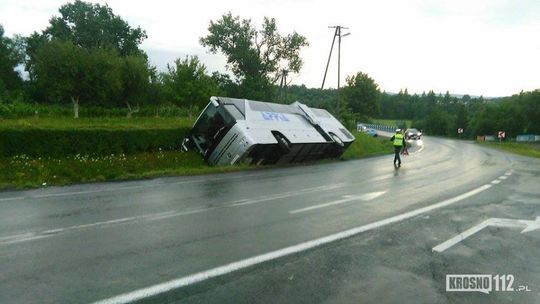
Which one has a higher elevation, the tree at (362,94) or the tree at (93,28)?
the tree at (93,28)

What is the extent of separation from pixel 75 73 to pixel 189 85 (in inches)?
359

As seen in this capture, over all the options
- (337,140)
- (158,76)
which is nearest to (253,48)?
(158,76)

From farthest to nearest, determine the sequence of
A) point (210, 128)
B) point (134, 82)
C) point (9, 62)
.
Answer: point (9, 62) → point (134, 82) → point (210, 128)

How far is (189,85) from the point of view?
39.5m

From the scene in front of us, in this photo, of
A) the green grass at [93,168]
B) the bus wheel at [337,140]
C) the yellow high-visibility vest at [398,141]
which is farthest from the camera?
the bus wheel at [337,140]

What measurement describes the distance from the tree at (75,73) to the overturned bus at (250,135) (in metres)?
18.6

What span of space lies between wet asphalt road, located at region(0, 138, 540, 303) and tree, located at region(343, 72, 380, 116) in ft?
208

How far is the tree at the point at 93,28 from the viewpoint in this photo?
6969 centimetres

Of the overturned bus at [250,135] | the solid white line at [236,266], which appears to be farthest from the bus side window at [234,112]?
the solid white line at [236,266]

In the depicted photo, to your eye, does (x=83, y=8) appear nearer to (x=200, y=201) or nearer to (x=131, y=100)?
(x=131, y=100)

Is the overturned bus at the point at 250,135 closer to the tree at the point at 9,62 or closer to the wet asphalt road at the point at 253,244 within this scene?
the wet asphalt road at the point at 253,244

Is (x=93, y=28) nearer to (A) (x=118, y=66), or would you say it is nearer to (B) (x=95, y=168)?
(A) (x=118, y=66)

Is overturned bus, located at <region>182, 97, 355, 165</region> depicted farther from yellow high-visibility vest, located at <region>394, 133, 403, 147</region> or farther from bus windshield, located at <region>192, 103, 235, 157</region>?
yellow high-visibility vest, located at <region>394, 133, 403, 147</region>

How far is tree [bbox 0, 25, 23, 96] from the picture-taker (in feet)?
189
